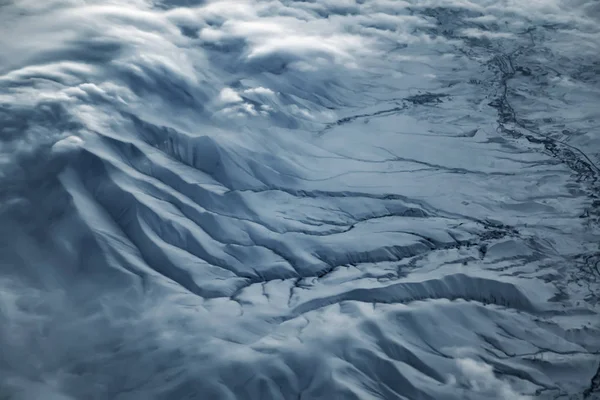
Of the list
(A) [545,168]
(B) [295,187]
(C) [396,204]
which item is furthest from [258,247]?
(A) [545,168]

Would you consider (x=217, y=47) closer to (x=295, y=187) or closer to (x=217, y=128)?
(x=217, y=128)

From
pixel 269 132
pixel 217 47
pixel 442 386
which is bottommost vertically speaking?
pixel 442 386

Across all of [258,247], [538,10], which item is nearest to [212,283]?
[258,247]

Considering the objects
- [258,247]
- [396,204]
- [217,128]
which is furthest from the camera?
[217,128]

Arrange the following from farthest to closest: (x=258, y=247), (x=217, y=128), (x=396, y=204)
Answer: (x=217, y=128) < (x=396, y=204) < (x=258, y=247)

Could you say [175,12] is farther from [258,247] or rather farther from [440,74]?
[258,247]

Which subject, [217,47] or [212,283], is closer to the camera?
[212,283]

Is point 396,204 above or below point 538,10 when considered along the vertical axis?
below
